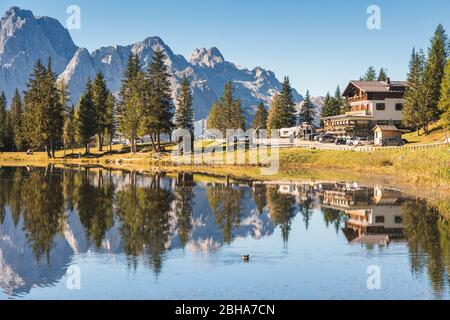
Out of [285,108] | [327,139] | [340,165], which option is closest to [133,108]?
[327,139]

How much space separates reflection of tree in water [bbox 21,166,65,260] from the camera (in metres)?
29.2

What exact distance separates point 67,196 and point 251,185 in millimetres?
18981

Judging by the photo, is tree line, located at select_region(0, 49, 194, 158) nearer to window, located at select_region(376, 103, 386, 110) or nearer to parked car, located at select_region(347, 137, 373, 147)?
parked car, located at select_region(347, 137, 373, 147)

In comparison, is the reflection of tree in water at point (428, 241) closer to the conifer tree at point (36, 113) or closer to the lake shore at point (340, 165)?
the lake shore at point (340, 165)

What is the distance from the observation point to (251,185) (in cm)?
5825

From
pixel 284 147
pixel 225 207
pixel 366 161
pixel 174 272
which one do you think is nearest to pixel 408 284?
pixel 174 272

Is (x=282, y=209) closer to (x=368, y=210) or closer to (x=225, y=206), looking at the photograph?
(x=225, y=206)

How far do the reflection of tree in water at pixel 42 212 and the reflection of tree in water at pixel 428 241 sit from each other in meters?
16.6

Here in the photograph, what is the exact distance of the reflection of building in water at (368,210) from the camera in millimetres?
31172

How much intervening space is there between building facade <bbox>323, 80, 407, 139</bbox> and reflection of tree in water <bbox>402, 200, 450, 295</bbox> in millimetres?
71595

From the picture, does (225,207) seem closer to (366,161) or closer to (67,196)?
(67,196)

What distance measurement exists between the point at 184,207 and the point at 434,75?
271ft
